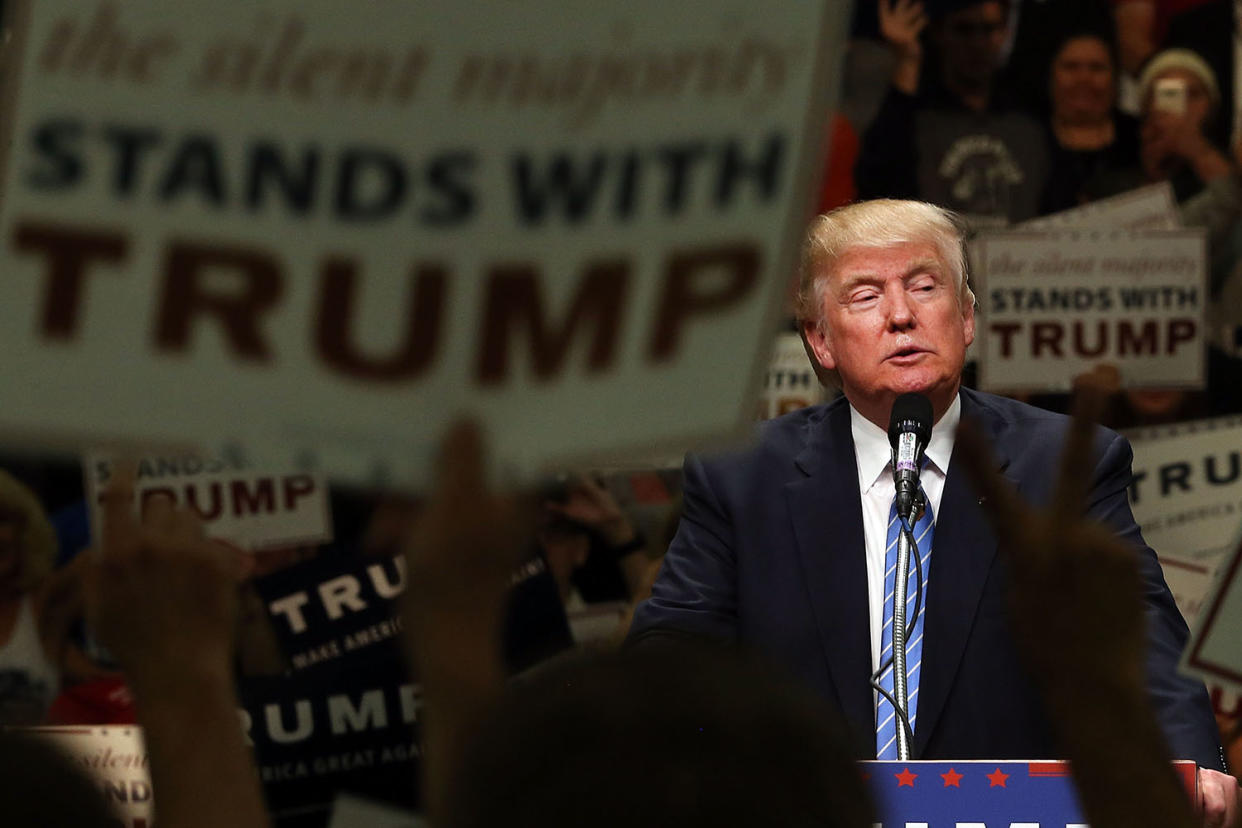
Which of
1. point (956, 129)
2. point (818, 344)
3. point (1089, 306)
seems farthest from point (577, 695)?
point (956, 129)

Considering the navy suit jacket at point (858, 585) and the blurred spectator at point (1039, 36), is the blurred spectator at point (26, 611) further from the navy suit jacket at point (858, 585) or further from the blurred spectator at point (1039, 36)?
the blurred spectator at point (1039, 36)

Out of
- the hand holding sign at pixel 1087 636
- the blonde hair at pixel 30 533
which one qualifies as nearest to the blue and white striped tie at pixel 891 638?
the hand holding sign at pixel 1087 636

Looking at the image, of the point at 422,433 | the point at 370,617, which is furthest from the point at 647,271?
the point at 370,617

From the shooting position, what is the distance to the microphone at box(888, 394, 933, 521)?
2.31 meters

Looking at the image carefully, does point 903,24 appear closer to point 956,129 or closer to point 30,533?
point 956,129

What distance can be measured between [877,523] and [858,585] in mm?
133

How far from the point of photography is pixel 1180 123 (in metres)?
5.85

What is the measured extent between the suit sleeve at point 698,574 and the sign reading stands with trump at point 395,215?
4.01 ft

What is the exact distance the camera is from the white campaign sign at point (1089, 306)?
516 centimetres

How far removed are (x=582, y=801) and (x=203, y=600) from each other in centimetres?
28

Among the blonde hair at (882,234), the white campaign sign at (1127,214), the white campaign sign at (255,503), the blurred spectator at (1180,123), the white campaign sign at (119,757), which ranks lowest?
the white campaign sign at (119,757)

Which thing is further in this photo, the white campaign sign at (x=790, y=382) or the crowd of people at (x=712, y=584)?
the white campaign sign at (x=790, y=382)

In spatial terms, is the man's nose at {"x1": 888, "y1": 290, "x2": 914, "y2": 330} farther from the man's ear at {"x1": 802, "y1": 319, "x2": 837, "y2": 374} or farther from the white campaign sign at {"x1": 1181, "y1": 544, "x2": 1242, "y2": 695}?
the white campaign sign at {"x1": 1181, "y1": 544, "x2": 1242, "y2": 695}

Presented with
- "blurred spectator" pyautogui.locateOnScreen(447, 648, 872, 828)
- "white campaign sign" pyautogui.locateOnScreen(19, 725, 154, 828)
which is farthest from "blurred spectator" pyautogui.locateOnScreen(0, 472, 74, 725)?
"blurred spectator" pyautogui.locateOnScreen(447, 648, 872, 828)
